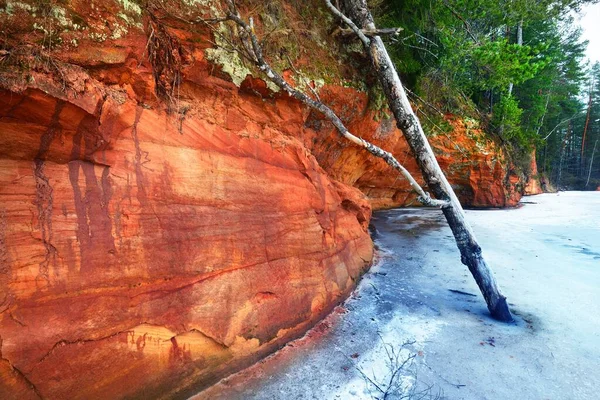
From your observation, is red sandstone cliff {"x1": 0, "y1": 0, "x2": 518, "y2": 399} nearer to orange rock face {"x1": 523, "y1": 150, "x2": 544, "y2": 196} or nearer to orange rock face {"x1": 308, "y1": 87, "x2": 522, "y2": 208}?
orange rock face {"x1": 308, "y1": 87, "x2": 522, "y2": 208}

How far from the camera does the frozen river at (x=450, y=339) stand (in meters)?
3.01

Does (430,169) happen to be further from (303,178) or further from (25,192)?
(25,192)

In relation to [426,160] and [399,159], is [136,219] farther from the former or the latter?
[399,159]

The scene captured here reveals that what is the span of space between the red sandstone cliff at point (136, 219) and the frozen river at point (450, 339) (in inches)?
19.3

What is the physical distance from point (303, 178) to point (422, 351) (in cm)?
273

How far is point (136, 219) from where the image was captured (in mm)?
2904

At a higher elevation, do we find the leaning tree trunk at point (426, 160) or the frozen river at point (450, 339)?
the leaning tree trunk at point (426, 160)

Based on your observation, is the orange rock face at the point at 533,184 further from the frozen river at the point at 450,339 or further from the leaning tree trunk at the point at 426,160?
the leaning tree trunk at the point at 426,160

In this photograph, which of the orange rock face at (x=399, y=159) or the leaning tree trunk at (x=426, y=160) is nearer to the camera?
the leaning tree trunk at (x=426, y=160)

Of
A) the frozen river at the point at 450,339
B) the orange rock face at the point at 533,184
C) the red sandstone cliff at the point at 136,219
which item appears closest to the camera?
the red sandstone cliff at the point at 136,219


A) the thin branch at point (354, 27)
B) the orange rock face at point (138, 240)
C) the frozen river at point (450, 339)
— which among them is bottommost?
the frozen river at point (450, 339)

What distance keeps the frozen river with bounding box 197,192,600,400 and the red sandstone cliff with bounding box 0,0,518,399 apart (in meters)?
0.49

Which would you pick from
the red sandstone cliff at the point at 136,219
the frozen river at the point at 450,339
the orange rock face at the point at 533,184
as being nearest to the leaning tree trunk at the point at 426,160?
the frozen river at the point at 450,339

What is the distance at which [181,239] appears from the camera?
3146 millimetres
